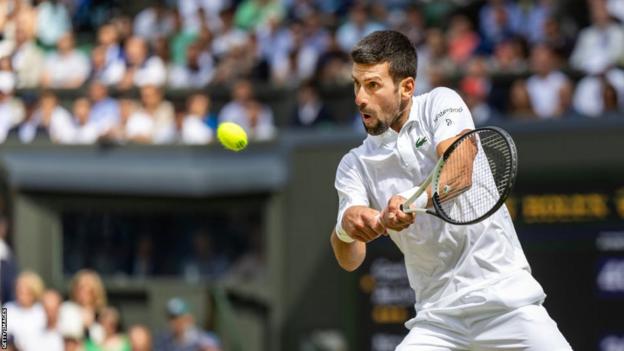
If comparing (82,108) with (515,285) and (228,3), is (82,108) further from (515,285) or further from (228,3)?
(515,285)

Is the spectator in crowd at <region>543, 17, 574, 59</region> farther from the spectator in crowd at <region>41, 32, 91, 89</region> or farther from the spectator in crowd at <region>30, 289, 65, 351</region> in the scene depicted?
the spectator in crowd at <region>30, 289, 65, 351</region>

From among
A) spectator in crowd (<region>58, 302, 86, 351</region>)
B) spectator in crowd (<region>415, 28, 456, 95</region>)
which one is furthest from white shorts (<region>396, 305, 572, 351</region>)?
spectator in crowd (<region>58, 302, 86, 351</region>)

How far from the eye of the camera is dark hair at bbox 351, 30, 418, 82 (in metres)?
6.61

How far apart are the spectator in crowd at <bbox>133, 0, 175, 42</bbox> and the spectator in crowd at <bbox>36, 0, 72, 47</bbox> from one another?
3.05 feet

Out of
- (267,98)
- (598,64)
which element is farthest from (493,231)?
(267,98)

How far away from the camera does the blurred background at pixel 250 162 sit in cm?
1319

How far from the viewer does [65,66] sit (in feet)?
55.2

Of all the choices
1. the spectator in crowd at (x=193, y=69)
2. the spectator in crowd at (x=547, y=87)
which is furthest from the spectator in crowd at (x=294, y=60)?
the spectator in crowd at (x=547, y=87)

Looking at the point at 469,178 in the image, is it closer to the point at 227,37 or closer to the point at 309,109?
→ the point at 309,109

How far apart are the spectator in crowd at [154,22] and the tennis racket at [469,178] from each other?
11.1 m

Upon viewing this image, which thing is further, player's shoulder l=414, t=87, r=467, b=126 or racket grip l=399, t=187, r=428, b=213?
player's shoulder l=414, t=87, r=467, b=126

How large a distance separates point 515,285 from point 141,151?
9498mm

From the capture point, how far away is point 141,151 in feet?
51.1

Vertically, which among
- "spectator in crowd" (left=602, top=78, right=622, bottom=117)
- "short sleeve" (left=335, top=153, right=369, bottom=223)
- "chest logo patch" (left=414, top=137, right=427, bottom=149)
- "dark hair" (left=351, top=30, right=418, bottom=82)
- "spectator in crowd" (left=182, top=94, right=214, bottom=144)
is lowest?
"short sleeve" (left=335, top=153, right=369, bottom=223)
